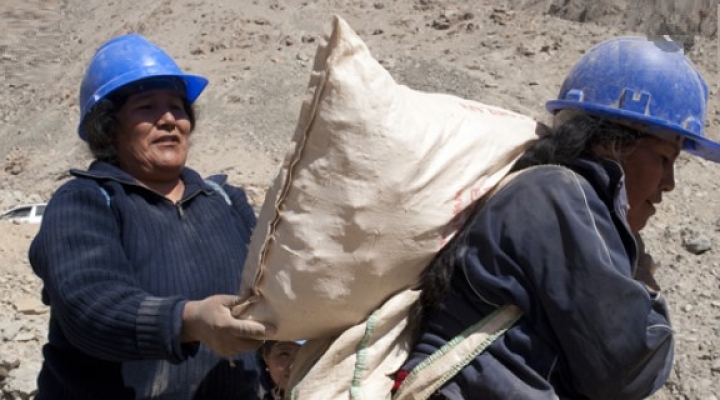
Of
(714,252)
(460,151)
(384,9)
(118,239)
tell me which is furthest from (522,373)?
(384,9)

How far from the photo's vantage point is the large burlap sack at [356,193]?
176 cm

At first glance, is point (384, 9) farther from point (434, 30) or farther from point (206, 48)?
point (206, 48)

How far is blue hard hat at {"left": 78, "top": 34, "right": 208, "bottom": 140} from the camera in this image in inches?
104

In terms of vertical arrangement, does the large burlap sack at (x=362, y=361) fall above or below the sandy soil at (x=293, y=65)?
above

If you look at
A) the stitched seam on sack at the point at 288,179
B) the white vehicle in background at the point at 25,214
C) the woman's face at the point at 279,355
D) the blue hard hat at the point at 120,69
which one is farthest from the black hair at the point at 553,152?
the white vehicle in background at the point at 25,214

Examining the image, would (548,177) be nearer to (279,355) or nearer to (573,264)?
(573,264)

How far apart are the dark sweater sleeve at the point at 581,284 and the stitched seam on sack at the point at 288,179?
39cm

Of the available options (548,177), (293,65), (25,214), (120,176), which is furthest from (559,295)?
(293,65)

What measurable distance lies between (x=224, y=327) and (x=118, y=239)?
56 cm

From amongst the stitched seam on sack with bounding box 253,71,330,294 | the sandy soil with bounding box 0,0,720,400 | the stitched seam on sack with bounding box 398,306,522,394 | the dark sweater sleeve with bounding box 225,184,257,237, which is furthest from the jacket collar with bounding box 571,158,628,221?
the sandy soil with bounding box 0,0,720,400

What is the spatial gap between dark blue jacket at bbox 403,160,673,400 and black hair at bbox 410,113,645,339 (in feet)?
0.08

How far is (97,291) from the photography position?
2.17 meters

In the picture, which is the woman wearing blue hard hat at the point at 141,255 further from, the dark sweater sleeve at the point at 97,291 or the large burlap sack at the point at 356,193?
the large burlap sack at the point at 356,193

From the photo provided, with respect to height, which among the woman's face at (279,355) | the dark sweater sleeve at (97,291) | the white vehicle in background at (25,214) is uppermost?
the dark sweater sleeve at (97,291)
